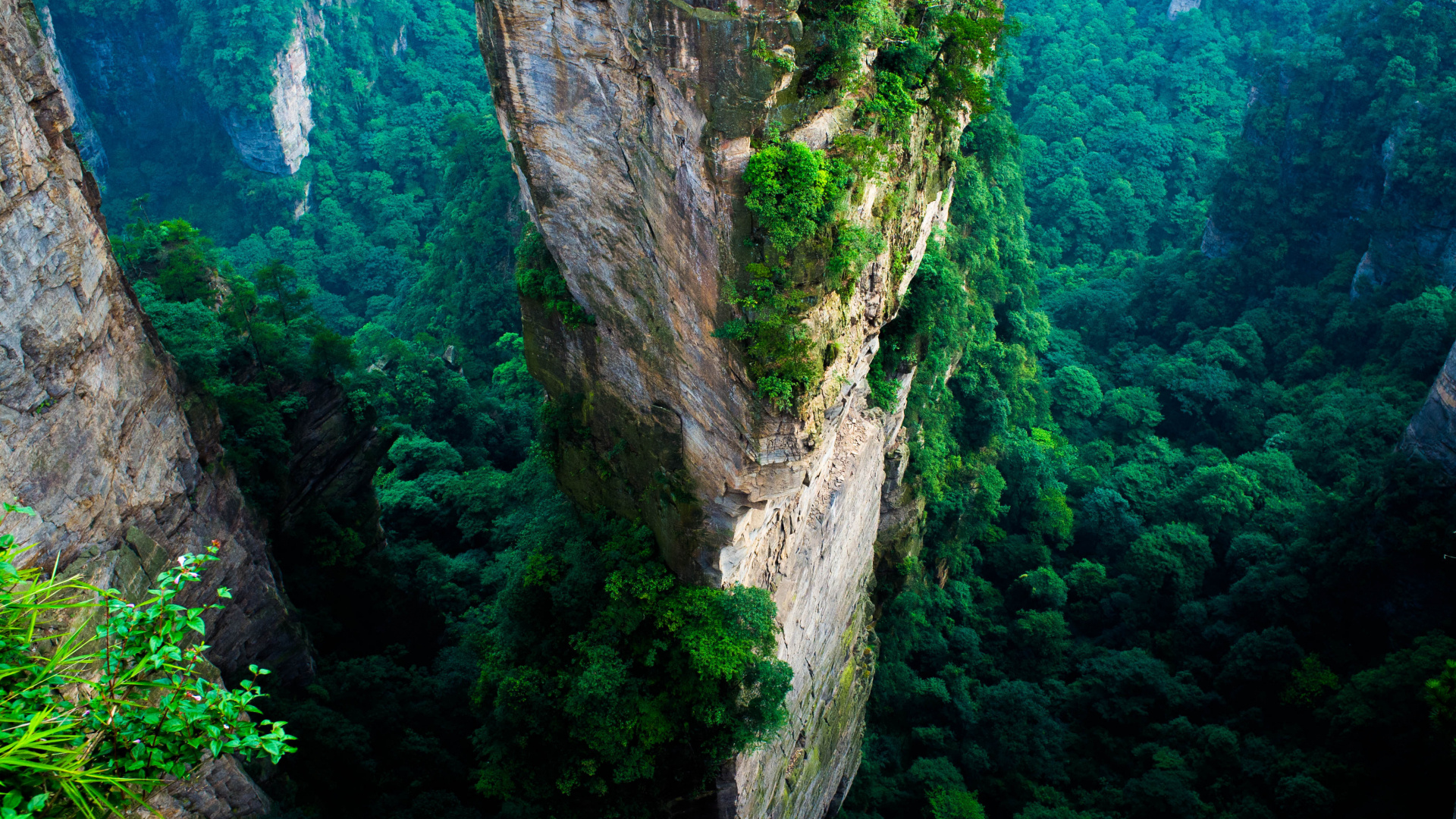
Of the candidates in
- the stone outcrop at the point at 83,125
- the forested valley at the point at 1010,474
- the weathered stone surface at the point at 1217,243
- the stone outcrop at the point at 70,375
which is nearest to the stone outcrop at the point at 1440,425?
the forested valley at the point at 1010,474

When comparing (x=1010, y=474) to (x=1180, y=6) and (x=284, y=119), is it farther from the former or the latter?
(x=284, y=119)

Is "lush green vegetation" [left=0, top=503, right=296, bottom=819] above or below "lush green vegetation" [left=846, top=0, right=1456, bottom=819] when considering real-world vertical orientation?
above

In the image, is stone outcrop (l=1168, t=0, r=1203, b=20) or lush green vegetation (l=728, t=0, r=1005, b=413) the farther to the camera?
stone outcrop (l=1168, t=0, r=1203, b=20)

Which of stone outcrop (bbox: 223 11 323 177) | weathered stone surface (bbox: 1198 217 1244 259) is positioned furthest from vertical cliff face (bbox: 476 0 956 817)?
stone outcrop (bbox: 223 11 323 177)

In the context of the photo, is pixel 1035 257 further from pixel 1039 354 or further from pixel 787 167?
pixel 787 167

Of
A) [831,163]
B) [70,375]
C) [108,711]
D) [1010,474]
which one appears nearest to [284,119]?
[1010,474]

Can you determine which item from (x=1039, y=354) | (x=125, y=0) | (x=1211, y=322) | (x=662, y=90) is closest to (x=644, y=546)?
(x=662, y=90)

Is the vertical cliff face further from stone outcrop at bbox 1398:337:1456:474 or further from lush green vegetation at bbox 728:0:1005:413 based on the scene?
stone outcrop at bbox 1398:337:1456:474
